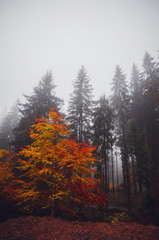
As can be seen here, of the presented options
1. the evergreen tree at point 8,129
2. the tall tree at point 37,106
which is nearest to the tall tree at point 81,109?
the tall tree at point 37,106

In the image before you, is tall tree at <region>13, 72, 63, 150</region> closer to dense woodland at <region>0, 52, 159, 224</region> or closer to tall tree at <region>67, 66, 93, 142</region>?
dense woodland at <region>0, 52, 159, 224</region>

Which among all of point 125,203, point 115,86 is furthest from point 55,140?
point 125,203

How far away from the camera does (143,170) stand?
48.7 feet

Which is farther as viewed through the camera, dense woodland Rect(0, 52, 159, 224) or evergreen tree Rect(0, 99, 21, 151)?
evergreen tree Rect(0, 99, 21, 151)

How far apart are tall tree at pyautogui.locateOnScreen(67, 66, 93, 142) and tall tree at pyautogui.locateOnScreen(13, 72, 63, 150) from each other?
2.11 m

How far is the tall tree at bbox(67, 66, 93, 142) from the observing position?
14283 mm

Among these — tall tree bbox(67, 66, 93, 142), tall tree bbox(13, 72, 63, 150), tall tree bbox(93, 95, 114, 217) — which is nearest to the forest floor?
tall tree bbox(13, 72, 63, 150)

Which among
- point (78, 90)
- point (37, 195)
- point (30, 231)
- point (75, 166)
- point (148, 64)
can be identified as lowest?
point (30, 231)

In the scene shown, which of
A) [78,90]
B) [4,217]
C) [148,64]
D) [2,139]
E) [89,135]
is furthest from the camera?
[2,139]

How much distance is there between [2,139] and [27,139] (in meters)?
17.0

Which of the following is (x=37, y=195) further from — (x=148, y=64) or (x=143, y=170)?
(x=148, y=64)

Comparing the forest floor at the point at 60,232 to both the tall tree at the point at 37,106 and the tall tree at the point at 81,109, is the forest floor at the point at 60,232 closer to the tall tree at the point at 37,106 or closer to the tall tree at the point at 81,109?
the tall tree at the point at 37,106

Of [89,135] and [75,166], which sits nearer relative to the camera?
[75,166]

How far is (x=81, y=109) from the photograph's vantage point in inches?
578
